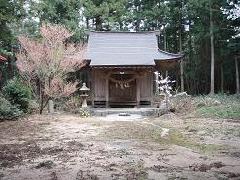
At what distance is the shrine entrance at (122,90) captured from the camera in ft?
72.0

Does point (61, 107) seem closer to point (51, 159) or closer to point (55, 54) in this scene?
point (55, 54)

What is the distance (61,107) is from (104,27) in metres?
16.0

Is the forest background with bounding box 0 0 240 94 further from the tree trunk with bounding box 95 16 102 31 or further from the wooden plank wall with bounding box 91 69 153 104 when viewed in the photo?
the wooden plank wall with bounding box 91 69 153 104

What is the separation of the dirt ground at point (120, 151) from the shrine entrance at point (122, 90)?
24.2 feet

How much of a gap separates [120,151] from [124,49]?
1435cm

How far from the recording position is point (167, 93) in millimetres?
20109

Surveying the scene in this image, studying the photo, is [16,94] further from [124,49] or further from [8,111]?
[124,49]

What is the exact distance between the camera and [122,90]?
75.0ft

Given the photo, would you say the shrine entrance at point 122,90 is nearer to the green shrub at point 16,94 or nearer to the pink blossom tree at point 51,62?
the pink blossom tree at point 51,62

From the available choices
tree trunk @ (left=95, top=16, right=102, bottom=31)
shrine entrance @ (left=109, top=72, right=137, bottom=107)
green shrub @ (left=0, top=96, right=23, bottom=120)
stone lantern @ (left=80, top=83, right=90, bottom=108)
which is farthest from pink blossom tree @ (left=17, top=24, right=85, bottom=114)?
tree trunk @ (left=95, top=16, right=102, bottom=31)

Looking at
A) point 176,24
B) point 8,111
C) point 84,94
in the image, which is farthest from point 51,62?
point 176,24

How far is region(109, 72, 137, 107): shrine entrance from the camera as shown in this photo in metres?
22.0

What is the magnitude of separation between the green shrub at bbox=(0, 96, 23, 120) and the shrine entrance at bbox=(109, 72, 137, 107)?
22.7ft

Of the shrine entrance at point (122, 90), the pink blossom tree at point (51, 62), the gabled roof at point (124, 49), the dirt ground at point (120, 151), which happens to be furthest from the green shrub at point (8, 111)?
the shrine entrance at point (122, 90)
